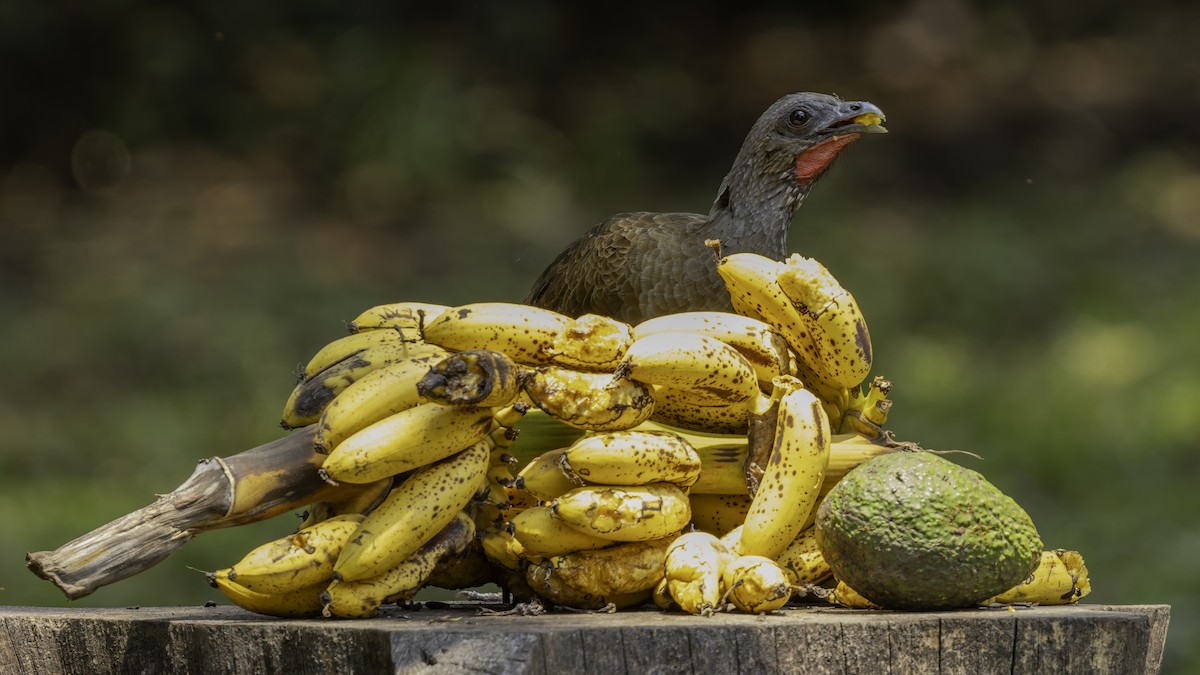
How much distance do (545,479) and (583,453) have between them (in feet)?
0.38

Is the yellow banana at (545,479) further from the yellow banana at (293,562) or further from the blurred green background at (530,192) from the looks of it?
the blurred green background at (530,192)

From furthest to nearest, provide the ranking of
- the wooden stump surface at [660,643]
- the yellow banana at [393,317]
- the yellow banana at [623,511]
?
the yellow banana at [393,317] → the yellow banana at [623,511] → the wooden stump surface at [660,643]

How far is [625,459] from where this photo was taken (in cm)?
249

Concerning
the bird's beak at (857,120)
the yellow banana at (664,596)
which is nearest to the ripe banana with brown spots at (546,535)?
the yellow banana at (664,596)

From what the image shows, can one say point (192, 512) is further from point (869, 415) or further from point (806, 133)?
point (806, 133)

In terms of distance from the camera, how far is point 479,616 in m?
2.42

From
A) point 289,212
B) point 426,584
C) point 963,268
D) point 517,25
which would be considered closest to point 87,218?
point 289,212

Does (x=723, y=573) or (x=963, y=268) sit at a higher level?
(x=963, y=268)

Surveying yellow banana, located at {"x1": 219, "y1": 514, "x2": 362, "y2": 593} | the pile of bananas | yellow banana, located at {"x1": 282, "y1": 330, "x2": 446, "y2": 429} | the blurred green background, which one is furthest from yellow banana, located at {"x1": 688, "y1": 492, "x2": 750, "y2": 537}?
the blurred green background

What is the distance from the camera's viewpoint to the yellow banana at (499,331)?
2.54 metres

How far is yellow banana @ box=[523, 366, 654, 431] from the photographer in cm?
247

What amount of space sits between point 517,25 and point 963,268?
300cm

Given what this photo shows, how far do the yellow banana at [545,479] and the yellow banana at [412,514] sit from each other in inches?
3.0

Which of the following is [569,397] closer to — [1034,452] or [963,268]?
[1034,452]
